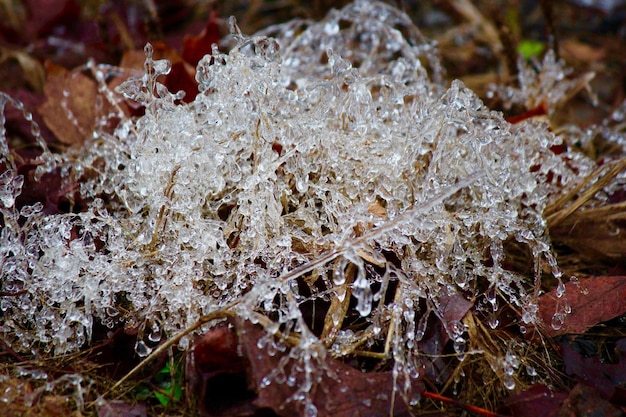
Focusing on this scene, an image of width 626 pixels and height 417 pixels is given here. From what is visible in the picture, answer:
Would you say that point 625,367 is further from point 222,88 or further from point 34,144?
point 34,144

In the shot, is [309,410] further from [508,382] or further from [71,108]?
[71,108]

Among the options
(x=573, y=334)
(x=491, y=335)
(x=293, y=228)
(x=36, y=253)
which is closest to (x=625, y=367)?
(x=573, y=334)

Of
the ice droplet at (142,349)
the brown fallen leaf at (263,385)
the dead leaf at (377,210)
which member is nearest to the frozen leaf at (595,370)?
the brown fallen leaf at (263,385)

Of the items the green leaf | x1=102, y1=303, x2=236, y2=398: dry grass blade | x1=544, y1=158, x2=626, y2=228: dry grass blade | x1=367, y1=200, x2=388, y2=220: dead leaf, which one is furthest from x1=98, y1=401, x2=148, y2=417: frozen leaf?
the green leaf

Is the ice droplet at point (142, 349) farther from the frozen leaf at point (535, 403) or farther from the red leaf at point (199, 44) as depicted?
the red leaf at point (199, 44)

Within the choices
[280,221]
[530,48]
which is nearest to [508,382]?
[280,221]

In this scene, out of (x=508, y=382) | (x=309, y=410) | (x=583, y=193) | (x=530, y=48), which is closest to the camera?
(x=309, y=410)

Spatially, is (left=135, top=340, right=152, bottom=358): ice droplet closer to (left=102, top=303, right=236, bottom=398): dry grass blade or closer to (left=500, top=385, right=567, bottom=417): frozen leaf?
(left=102, top=303, right=236, bottom=398): dry grass blade
